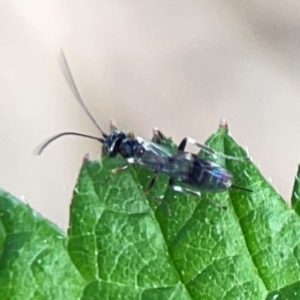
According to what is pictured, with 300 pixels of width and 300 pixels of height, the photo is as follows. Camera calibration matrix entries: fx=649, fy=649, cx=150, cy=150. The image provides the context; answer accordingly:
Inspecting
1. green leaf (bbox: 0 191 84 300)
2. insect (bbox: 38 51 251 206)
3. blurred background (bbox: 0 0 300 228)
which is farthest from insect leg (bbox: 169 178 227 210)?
blurred background (bbox: 0 0 300 228)

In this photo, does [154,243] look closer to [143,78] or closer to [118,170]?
[118,170]

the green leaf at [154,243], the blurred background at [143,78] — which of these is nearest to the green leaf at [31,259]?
the green leaf at [154,243]

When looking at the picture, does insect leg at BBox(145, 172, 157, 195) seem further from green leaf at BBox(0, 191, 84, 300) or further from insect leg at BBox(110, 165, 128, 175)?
green leaf at BBox(0, 191, 84, 300)

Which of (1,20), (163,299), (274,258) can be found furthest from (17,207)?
(1,20)

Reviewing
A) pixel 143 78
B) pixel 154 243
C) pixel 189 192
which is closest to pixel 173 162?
pixel 189 192

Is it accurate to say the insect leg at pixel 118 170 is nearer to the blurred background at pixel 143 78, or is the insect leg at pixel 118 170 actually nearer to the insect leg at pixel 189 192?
the insect leg at pixel 189 192
